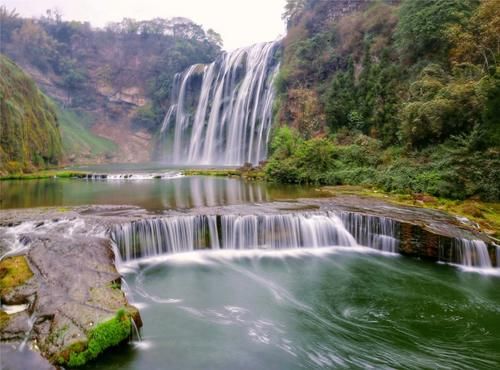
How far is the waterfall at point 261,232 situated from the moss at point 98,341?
5.10 metres

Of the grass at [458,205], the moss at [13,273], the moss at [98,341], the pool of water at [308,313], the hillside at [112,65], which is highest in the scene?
the hillside at [112,65]

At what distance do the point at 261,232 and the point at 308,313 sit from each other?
4518 millimetres

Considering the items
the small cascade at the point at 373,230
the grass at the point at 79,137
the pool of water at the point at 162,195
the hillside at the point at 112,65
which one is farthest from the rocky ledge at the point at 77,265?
the hillside at the point at 112,65

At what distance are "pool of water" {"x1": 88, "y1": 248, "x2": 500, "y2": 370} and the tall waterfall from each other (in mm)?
28539

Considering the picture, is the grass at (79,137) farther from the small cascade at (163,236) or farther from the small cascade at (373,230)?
the small cascade at (373,230)

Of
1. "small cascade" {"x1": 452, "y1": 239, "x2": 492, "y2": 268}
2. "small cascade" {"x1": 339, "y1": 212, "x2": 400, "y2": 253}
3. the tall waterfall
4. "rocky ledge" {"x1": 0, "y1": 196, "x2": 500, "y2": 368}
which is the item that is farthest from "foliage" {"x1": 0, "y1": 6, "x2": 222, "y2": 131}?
"small cascade" {"x1": 452, "y1": 239, "x2": 492, "y2": 268}

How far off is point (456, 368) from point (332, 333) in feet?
6.98

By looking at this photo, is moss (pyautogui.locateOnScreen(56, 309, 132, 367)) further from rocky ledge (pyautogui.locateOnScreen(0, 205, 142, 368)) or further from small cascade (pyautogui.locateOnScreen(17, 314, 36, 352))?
small cascade (pyautogui.locateOnScreen(17, 314, 36, 352))

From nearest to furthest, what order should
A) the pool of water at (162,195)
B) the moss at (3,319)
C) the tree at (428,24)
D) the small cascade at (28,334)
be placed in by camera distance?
A: the small cascade at (28,334) < the moss at (3,319) < the pool of water at (162,195) < the tree at (428,24)

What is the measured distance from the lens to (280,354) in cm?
645

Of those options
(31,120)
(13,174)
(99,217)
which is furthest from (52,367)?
(31,120)

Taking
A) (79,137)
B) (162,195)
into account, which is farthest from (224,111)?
(162,195)

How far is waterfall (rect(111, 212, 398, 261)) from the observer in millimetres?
11477

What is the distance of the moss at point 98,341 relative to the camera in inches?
210
